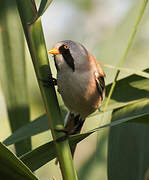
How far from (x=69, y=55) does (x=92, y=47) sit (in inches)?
67.0

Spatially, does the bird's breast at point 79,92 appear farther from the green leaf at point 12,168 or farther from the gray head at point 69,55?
the green leaf at point 12,168

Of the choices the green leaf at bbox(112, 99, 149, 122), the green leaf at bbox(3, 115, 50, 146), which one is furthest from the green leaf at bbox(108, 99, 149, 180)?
the green leaf at bbox(3, 115, 50, 146)

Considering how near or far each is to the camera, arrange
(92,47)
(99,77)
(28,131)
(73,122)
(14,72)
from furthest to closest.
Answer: (92,47) → (73,122) → (99,77) → (14,72) → (28,131)

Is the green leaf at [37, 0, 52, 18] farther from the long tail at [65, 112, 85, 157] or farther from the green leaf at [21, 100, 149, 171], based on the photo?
the long tail at [65, 112, 85, 157]

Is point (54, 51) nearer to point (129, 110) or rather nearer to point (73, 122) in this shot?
point (129, 110)

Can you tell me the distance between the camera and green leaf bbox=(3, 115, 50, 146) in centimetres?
120

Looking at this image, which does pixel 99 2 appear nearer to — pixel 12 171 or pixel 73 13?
pixel 73 13

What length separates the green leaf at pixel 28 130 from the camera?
1200mm

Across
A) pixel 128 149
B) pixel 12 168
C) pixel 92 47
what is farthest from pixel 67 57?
pixel 92 47

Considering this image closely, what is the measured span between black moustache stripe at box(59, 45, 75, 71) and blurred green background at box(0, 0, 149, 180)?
0.28m

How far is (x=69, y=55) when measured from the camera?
153 cm

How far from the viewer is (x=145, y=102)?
1.30 m

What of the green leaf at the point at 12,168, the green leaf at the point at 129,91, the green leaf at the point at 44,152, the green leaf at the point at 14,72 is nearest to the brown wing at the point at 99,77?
the green leaf at the point at 129,91

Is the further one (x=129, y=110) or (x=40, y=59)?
(x=129, y=110)
